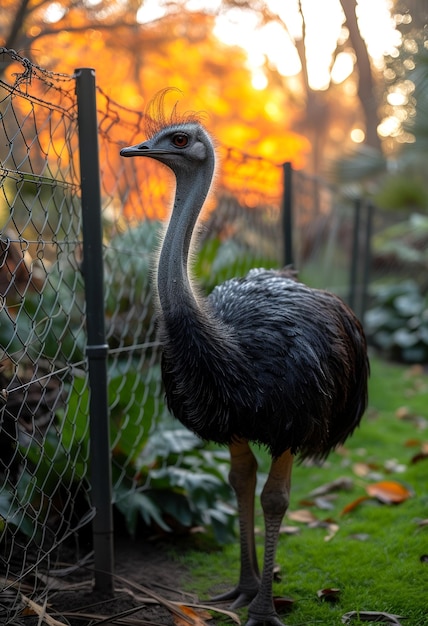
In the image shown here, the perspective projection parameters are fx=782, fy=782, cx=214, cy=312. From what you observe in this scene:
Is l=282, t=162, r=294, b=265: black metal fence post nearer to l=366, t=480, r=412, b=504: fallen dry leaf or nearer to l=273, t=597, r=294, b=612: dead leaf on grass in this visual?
l=366, t=480, r=412, b=504: fallen dry leaf

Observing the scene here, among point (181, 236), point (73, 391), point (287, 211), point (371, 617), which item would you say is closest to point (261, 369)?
point (181, 236)

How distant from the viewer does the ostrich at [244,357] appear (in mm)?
2752

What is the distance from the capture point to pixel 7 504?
113 inches

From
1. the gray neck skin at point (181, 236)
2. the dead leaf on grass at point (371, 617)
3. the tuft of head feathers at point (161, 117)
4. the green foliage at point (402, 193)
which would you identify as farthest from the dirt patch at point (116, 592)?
the green foliage at point (402, 193)

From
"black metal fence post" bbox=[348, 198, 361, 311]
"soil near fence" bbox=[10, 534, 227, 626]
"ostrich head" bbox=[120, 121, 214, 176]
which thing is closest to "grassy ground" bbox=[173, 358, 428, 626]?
"soil near fence" bbox=[10, 534, 227, 626]

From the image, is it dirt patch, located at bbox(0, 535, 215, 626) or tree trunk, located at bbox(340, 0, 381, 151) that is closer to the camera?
dirt patch, located at bbox(0, 535, 215, 626)

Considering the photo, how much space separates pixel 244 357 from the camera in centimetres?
285

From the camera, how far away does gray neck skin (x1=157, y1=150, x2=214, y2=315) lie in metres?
2.71

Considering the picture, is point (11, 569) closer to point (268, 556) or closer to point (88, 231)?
point (268, 556)

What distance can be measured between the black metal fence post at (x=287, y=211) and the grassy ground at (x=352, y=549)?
139 centimetres

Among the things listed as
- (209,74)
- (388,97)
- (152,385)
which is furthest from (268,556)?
(209,74)

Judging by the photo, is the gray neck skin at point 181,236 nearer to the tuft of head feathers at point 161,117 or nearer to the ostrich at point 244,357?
the ostrich at point 244,357

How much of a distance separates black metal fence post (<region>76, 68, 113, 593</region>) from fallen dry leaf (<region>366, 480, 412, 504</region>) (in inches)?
75.4

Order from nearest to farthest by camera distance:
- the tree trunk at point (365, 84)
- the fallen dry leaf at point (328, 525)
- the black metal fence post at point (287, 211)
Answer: the fallen dry leaf at point (328, 525)
the black metal fence post at point (287, 211)
the tree trunk at point (365, 84)
